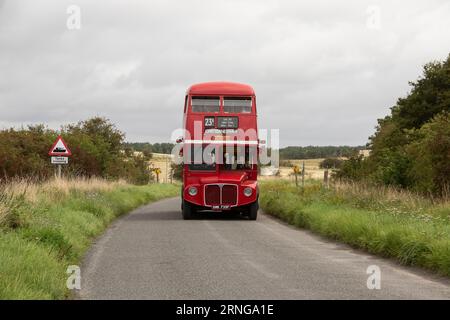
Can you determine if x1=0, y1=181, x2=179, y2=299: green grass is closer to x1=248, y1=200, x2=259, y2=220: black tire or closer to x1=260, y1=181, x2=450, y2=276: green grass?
x1=248, y1=200, x2=259, y2=220: black tire

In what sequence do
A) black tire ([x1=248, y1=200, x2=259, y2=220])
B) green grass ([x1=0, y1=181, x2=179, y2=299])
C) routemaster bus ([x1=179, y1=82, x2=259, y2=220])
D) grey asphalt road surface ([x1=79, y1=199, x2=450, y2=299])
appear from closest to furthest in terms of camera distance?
green grass ([x1=0, y1=181, x2=179, y2=299])
grey asphalt road surface ([x1=79, y1=199, x2=450, y2=299])
black tire ([x1=248, y1=200, x2=259, y2=220])
routemaster bus ([x1=179, y1=82, x2=259, y2=220])

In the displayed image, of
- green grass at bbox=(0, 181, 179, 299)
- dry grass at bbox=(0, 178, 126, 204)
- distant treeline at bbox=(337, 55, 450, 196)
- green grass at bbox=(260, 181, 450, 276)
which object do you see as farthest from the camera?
distant treeline at bbox=(337, 55, 450, 196)

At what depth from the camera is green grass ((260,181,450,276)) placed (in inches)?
458

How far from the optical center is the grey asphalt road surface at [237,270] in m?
8.63

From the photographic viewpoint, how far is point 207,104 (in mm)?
23766

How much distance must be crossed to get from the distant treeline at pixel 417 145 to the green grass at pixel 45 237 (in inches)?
514

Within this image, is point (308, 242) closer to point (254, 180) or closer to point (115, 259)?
point (115, 259)

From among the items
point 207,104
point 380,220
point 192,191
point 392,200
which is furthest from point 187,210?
point 380,220

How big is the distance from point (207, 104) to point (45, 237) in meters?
12.7

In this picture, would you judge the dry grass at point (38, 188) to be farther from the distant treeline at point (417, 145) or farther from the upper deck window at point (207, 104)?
the distant treeline at point (417, 145)

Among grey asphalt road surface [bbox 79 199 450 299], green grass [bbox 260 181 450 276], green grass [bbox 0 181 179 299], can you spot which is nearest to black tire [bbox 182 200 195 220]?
green grass [bbox 0 181 179 299]

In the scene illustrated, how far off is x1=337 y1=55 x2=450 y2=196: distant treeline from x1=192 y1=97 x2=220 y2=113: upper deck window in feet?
30.1

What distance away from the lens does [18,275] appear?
809 cm
